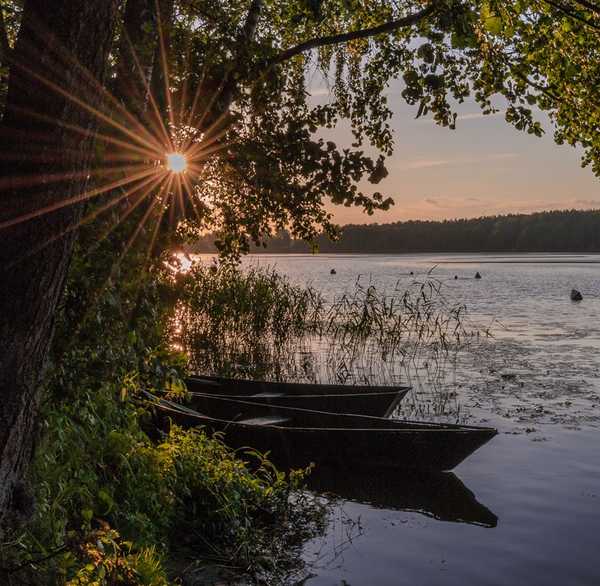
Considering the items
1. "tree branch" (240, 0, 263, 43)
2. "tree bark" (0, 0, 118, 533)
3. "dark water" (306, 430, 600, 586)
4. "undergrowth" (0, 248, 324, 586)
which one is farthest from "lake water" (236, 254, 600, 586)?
"tree branch" (240, 0, 263, 43)

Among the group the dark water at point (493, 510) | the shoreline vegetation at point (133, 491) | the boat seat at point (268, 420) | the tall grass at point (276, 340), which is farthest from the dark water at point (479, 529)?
the tall grass at point (276, 340)

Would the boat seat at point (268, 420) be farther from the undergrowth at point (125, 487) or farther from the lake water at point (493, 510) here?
the undergrowth at point (125, 487)

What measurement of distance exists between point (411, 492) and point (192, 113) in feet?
17.3

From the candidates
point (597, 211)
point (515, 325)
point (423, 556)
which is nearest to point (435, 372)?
point (423, 556)

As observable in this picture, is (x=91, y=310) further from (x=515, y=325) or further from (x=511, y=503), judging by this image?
(x=515, y=325)

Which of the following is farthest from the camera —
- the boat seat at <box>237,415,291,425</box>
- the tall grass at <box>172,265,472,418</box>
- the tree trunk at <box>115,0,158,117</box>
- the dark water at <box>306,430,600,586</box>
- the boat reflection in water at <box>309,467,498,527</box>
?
the tall grass at <box>172,265,472,418</box>

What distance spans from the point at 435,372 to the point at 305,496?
8500 mm

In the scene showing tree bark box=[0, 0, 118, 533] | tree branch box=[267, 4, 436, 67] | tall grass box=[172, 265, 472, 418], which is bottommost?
tall grass box=[172, 265, 472, 418]

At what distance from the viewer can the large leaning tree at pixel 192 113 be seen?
3408 millimetres

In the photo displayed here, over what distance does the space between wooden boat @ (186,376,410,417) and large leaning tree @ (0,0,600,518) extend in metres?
3.61

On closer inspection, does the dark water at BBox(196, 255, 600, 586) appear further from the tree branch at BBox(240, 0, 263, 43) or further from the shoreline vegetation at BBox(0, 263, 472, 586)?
the tree branch at BBox(240, 0, 263, 43)

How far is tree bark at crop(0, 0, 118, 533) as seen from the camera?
11.1ft

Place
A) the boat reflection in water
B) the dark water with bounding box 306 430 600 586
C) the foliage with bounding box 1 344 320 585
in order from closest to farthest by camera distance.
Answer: the foliage with bounding box 1 344 320 585 → the dark water with bounding box 306 430 600 586 → the boat reflection in water

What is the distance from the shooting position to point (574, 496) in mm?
8422
